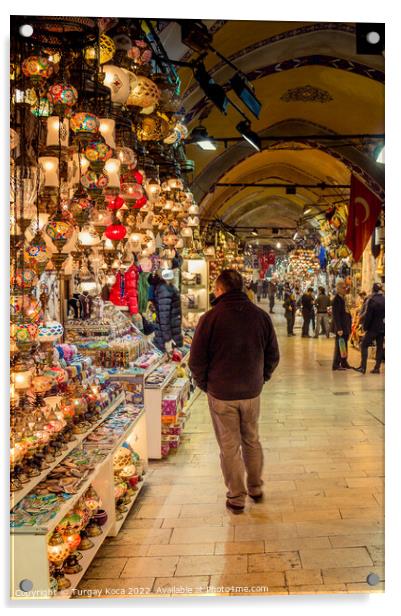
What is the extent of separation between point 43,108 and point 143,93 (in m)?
0.75

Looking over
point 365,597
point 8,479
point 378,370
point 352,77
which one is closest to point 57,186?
point 8,479

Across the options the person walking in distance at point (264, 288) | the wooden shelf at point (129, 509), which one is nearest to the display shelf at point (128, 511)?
the wooden shelf at point (129, 509)

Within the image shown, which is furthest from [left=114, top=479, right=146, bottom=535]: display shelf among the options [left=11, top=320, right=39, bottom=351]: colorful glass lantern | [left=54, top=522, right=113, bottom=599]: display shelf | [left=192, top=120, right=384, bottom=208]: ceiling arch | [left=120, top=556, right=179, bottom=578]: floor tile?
[left=192, top=120, right=384, bottom=208]: ceiling arch

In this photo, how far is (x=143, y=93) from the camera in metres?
3.42

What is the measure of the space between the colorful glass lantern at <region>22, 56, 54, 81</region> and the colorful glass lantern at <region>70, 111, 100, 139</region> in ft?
0.73

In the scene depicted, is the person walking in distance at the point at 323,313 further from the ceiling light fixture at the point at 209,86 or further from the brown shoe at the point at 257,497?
the brown shoe at the point at 257,497

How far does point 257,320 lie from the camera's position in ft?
12.6

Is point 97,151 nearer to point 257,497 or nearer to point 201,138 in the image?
point 257,497

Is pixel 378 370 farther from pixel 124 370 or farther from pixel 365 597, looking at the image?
pixel 365 597

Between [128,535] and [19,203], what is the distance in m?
1.98

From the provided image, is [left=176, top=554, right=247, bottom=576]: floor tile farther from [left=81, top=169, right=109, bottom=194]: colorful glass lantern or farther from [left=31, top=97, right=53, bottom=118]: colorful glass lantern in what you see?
[left=31, top=97, right=53, bottom=118]: colorful glass lantern

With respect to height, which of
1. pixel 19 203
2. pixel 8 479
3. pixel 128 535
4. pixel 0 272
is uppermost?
pixel 19 203

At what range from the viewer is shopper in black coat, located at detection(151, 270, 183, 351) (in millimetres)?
6965
